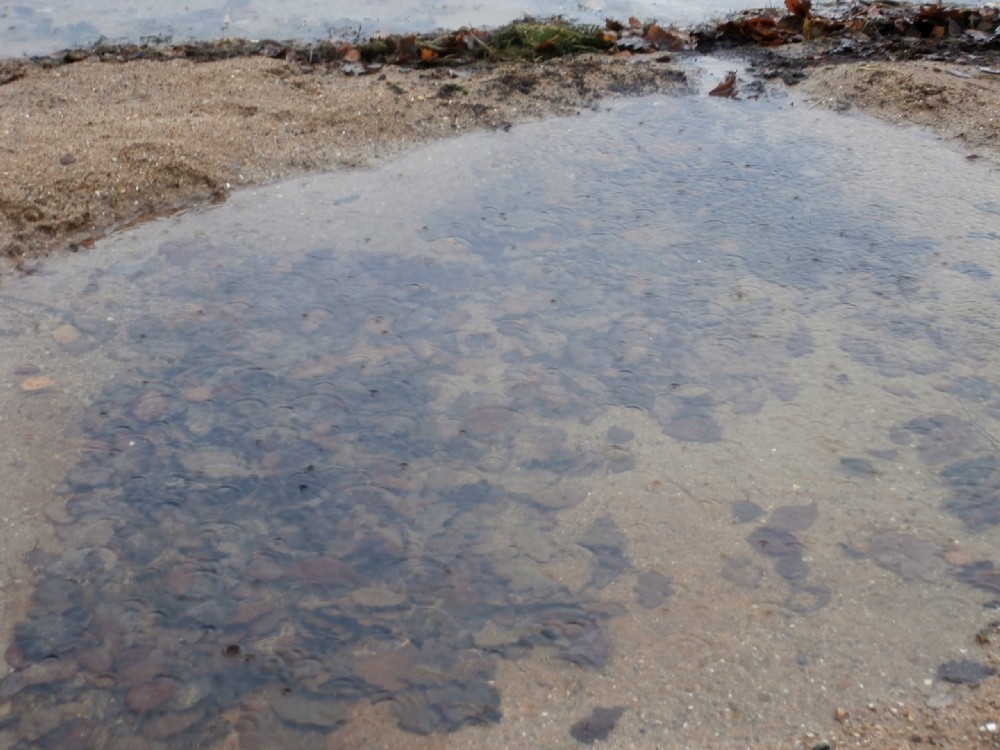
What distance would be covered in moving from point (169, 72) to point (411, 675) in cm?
463

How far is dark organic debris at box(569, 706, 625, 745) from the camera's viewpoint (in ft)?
7.25

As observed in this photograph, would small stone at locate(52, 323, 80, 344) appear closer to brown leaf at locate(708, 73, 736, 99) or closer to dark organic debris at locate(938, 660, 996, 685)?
dark organic debris at locate(938, 660, 996, 685)

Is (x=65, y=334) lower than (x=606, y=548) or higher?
higher

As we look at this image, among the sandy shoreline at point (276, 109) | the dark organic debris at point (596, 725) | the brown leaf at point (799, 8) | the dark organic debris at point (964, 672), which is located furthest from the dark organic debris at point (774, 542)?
the brown leaf at point (799, 8)

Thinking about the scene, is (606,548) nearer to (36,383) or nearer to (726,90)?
(36,383)

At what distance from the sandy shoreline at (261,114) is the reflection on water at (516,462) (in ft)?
0.84

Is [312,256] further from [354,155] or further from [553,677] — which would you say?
[553,677]

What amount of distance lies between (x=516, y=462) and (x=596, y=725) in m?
0.95

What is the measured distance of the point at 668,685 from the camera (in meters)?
2.32

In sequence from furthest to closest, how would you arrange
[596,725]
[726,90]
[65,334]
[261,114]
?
[726,90], [261,114], [65,334], [596,725]

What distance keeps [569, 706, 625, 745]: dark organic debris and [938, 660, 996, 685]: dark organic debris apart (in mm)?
783

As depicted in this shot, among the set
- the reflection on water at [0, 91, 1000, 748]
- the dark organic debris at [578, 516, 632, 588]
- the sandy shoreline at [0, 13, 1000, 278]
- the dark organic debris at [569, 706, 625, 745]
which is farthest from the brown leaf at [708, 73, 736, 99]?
the dark organic debris at [569, 706, 625, 745]

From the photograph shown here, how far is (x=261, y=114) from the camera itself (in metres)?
5.16

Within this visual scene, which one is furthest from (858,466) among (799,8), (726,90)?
(799,8)
